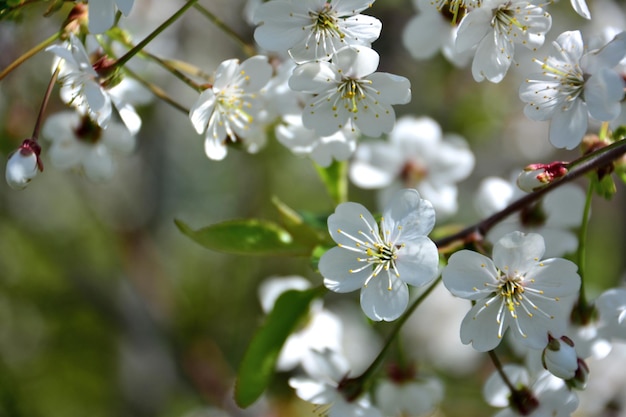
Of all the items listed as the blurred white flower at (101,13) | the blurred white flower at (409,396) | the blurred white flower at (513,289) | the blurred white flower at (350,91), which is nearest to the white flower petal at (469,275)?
the blurred white flower at (513,289)

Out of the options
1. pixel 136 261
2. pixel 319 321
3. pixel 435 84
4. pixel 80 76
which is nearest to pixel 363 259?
pixel 80 76

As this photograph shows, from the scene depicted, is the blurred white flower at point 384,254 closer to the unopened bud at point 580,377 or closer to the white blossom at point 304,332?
the unopened bud at point 580,377

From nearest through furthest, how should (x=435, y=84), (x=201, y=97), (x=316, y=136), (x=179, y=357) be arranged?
(x=201, y=97)
(x=316, y=136)
(x=179, y=357)
(x=435, y=84)

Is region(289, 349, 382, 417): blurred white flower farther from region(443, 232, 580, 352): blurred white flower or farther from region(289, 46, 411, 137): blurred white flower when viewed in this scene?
region(289, 46, 411, 137): blurred white flower

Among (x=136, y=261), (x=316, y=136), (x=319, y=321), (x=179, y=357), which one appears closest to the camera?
(x=316, y=136)

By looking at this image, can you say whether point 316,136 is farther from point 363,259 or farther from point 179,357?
point 179,357

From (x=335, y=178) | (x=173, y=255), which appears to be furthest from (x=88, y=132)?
(x=173, y=255)
